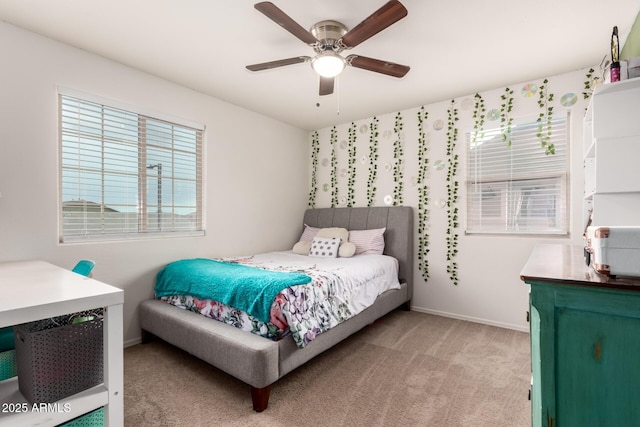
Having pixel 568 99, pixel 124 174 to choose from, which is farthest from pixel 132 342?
pixel 568 99

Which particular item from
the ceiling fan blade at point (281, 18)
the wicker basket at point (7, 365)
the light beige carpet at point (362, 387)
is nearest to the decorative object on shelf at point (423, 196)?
the light beige carpet at point (362, 387)

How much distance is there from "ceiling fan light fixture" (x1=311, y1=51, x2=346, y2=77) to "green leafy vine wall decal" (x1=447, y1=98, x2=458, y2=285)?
6.21ft

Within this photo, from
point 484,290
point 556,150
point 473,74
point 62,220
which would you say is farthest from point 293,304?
point 556,150

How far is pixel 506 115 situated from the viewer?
10.5ft

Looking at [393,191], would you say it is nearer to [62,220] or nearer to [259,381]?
[259,381]

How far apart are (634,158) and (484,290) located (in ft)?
6.55

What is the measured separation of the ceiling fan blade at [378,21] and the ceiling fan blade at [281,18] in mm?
255

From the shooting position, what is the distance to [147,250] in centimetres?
289

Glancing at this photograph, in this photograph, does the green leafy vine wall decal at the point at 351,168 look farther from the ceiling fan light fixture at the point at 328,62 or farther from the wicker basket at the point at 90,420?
the wicker basket at the point at 90,420

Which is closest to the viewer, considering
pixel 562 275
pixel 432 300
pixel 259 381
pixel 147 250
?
pixel 562 275

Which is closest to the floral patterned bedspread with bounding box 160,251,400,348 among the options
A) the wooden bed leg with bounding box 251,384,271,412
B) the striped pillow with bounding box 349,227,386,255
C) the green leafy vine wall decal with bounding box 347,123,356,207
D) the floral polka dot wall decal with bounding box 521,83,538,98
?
the striped pillow with bounding box 349,227,386,255

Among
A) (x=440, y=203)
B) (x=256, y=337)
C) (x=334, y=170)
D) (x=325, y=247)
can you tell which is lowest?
(x=256, y=337)

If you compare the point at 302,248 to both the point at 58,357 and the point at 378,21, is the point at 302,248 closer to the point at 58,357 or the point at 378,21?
the point at 378,21

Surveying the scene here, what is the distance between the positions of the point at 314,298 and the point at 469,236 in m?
2.09
